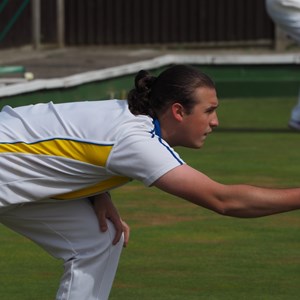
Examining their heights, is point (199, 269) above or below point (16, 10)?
above

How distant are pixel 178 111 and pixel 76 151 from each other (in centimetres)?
40

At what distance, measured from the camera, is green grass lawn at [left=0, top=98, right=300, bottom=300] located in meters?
6.89

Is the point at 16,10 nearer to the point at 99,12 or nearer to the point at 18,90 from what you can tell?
the point at 99,12

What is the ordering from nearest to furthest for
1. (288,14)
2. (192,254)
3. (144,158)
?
(144,158)
(192,254)
(288,14)

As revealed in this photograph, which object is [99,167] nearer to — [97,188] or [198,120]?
[97,188]

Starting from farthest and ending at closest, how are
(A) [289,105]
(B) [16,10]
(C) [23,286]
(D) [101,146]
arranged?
(B) [16,10] < (A) [289,105] < (C) [23,286] < (D) [101,146]

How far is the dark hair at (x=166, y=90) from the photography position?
4977 mm

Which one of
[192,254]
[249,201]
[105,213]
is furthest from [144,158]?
[192,254]

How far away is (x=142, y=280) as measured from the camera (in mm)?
7102

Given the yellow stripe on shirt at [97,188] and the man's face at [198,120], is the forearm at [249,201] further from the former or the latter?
the yellow stripe on shirt at [97,188]

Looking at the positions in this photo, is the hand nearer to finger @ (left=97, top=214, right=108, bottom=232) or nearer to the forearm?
finger @ (left=97, top=214, right=108, bottom=232)

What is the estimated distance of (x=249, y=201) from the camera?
489 cm

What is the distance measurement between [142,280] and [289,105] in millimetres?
9245

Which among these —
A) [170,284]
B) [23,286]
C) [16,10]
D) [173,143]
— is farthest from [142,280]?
[16,10]
